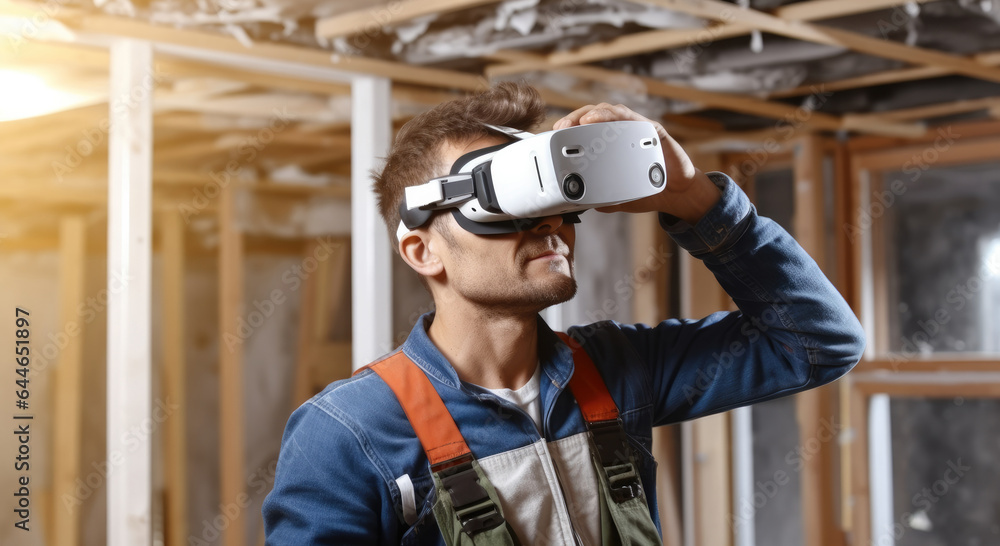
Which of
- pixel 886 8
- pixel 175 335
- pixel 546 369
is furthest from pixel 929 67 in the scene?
pixel 175 335

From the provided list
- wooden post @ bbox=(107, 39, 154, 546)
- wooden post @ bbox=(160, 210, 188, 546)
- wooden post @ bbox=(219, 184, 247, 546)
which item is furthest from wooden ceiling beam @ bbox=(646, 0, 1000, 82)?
wooden post @ bbox=(160, 210, 188, 546)

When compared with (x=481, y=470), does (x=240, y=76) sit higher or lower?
higher

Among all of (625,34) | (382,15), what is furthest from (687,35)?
(382,15)

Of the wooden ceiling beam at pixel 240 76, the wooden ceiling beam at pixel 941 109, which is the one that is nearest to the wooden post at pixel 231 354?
the wooden ceiling beam at pixel 240 76

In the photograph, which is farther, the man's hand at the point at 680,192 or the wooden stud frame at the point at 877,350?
the wooden stud frame at the point at 877,350

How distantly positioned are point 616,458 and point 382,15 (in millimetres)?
1331

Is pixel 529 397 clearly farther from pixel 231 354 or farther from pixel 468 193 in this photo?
pixel 231 354

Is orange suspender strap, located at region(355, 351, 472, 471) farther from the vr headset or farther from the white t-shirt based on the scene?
the vr headset

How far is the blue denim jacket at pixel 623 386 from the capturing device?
104 centimetres

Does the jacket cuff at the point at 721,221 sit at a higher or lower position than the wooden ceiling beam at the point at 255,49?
lower

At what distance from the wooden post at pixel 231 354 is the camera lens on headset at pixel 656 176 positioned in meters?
2.28

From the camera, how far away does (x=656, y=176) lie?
1102mm

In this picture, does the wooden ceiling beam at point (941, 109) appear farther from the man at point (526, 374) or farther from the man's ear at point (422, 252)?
the man's ear at point (422, 252)

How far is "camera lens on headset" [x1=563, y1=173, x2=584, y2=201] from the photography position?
3.43 ft
